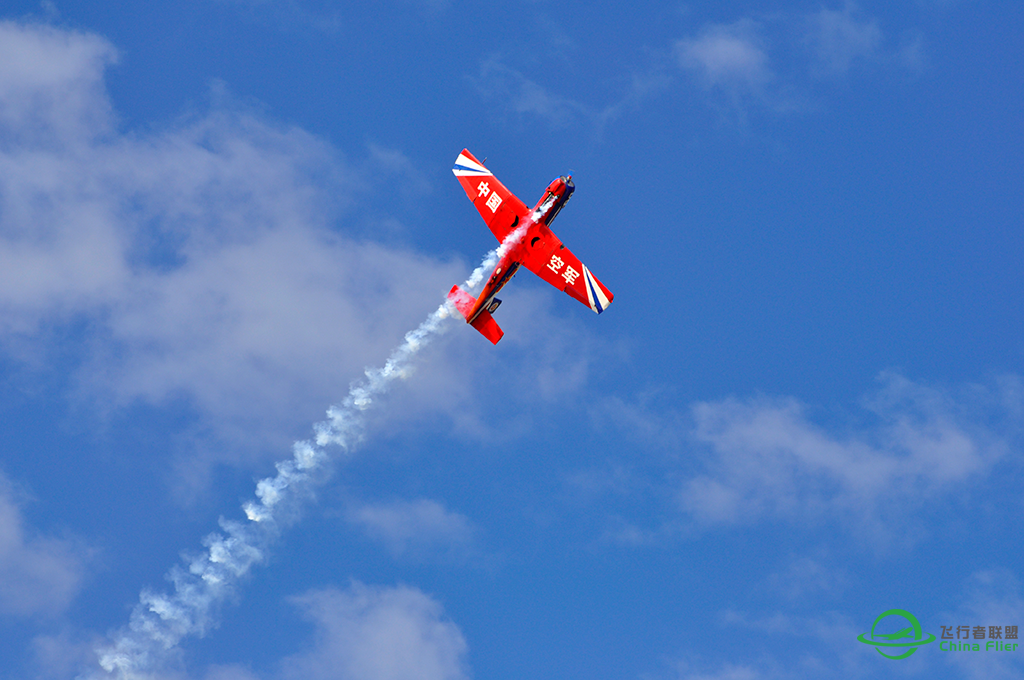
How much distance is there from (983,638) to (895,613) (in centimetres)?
761

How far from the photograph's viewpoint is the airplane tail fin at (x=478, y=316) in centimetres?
7512

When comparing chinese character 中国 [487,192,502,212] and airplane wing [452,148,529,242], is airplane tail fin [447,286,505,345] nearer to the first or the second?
airplane wing [452,148,529,242]

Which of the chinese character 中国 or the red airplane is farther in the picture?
the chinese character 中国

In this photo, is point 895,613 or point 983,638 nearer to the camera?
point 983,638

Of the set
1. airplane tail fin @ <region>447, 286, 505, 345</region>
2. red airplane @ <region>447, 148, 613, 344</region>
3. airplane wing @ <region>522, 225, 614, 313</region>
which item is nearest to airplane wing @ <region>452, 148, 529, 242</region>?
red airplane @ <region>447, 148, 613, 344</region>

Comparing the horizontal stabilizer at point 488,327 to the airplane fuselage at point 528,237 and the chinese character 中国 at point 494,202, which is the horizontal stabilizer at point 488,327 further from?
the chinese character 中国 at point 494,202

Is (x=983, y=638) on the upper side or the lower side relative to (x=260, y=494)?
upper

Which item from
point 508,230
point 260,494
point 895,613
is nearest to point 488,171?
point 508,230

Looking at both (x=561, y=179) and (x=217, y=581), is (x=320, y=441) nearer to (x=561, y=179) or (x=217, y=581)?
(x=217, y=581)

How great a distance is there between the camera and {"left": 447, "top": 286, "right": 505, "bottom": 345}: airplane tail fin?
246ft

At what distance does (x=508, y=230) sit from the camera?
75.8 metres

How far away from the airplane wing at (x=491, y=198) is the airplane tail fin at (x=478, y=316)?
16.5 ft

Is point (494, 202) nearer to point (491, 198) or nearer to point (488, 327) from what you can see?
point (491, 198)

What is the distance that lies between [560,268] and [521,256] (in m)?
3.01
